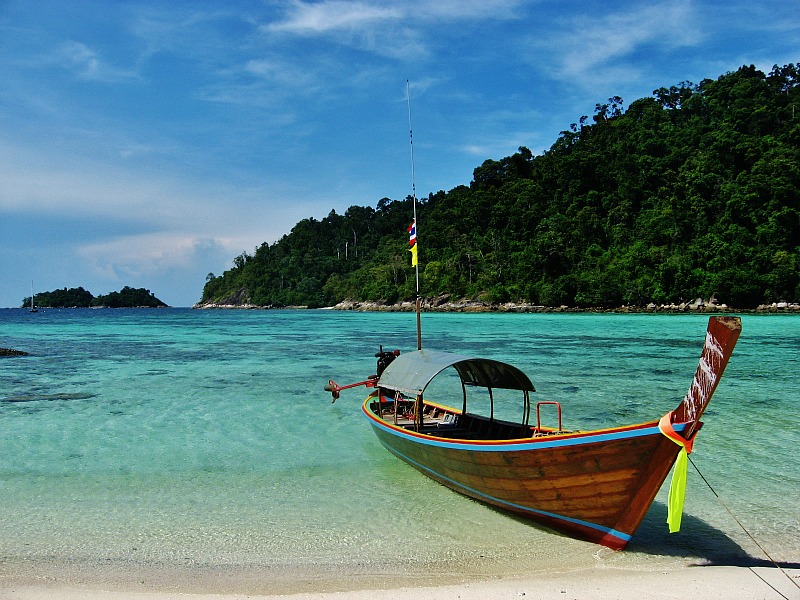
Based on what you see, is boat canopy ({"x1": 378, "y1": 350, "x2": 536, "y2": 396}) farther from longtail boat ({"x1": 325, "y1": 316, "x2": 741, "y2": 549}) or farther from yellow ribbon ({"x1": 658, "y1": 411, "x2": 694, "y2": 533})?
yellow ribbon ({"x1": 658, "y1": 411, "x2": 694, "y2": 533})

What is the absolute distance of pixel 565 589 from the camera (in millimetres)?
5367

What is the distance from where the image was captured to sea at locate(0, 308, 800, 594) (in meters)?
6.11

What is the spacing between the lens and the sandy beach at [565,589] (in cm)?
523

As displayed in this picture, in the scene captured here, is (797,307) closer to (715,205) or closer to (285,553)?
(715,205)

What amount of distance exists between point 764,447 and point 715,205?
261 feet

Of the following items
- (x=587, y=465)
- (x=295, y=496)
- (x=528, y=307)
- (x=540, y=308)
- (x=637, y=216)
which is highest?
(x=637, y=216)

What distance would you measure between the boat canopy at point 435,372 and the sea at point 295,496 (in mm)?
1647

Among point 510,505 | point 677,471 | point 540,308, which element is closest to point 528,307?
point 540,308

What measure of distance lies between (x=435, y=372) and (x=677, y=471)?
3.87m

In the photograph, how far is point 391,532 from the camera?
23.4ft

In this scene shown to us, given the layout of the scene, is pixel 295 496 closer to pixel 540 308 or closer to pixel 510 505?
pixel 510 505

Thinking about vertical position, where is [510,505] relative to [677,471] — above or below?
below

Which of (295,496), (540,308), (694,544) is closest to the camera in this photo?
(694,544)

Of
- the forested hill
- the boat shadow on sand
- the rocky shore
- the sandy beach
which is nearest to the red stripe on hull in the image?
the boat shadow on sand
